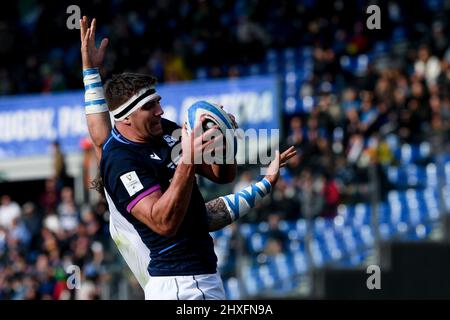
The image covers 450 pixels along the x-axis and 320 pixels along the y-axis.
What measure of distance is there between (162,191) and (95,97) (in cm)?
114

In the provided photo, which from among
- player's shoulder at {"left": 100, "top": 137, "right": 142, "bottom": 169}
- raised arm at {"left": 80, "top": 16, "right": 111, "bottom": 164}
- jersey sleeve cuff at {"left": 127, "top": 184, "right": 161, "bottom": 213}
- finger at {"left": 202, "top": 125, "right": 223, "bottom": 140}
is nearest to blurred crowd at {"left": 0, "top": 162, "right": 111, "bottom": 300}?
raised arm at {"left": 80, "top": 16, "right": 111, "bottom": 164}

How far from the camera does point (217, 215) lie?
709cm

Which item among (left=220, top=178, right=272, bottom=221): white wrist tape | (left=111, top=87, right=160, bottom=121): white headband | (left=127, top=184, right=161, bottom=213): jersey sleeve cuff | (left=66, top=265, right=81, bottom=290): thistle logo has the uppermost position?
(left=111, top=87, right=160, bottom=121): white headband

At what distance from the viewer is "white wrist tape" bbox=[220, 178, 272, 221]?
7.10m

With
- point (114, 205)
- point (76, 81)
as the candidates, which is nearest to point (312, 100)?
point (76, 81)

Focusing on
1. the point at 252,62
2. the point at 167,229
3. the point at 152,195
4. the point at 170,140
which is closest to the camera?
the point at 167,229

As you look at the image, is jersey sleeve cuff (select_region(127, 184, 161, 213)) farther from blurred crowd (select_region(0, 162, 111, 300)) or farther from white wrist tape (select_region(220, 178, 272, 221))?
blurred crowd (select_region(0, 162, 111, 300))

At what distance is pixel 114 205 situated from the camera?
6.79 meters

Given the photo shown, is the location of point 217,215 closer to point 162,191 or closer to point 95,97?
point 162,191

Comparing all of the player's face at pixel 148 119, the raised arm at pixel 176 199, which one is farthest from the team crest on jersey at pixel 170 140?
the raised arm at pixel 176 199

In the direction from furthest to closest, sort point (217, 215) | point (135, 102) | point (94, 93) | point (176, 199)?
1. point (94, 93)
2. point (217, 215)
3. point (135, 102)
4. point (176, 199)

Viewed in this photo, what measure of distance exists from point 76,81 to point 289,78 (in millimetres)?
4471

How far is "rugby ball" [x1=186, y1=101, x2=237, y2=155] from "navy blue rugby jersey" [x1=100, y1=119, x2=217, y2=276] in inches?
14.9

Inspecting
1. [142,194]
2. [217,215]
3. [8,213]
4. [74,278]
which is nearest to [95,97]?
[217,215]
